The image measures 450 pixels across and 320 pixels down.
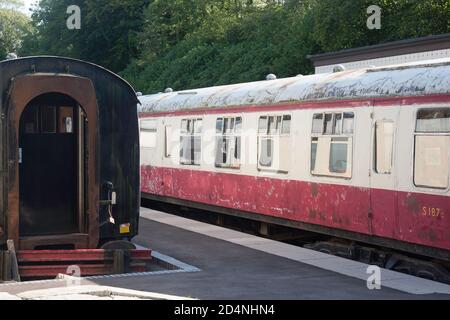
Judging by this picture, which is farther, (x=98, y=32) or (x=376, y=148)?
(x=98, y=32)

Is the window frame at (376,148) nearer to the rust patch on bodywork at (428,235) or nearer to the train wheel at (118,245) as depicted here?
the rust patch on bodywork at (428,235)

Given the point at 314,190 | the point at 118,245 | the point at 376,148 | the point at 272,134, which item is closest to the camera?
the point at 118,245

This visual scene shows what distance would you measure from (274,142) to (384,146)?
11.2 ft

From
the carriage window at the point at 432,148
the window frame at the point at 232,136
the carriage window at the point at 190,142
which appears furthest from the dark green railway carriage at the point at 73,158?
the carriage window at the point at 190,142

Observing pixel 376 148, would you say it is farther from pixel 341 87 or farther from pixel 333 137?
pixel 341 87

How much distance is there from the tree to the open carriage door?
229ft

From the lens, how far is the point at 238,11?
52.7 meters

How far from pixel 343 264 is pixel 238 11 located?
43.3 meters

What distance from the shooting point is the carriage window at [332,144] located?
12.7 meters

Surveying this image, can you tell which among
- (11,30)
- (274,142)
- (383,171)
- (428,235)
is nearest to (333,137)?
(383,171)

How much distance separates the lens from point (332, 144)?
43.3 feet

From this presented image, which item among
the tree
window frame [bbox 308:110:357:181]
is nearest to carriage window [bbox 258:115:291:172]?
window frame [bbox 308:110:357:181]

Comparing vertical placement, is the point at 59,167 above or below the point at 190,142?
below
